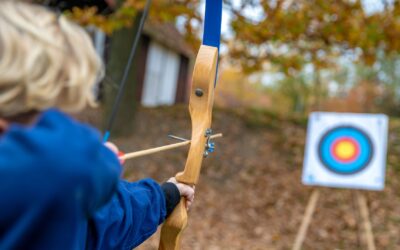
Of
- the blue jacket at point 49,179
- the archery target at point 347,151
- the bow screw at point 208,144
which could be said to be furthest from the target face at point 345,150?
the blue jacket at point 49,179

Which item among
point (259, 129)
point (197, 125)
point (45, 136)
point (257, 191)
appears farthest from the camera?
point (259, 129)

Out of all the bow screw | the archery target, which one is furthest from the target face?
the bow screw

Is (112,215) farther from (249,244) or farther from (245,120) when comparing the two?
(245,120)

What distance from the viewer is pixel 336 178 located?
12.3 ft

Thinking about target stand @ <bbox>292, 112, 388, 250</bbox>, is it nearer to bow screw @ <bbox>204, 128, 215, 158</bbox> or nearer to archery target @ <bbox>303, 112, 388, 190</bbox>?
archery target @ <bbox>303, 112, 388, 190</bbox>

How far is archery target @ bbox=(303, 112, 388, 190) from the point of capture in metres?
3.69

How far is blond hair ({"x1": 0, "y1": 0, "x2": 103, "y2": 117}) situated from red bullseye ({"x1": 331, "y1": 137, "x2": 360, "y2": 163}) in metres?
3.42

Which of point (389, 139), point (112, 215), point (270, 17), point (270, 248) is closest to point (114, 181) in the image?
point (112, 215)

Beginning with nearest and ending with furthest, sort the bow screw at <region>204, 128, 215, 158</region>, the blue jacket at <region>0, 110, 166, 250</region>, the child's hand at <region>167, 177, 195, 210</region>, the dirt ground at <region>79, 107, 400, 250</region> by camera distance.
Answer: the blue jacket at <region>0, 110, 166, 250</region>
the child's hand at <region>167, 177, 195, 210</region>
the bow screw at <region>204, 128, 215, 158</region>
the dirt ground at <region>79, 107, 400, 250</region>

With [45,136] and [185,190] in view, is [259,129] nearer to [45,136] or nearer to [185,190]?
[185,190]

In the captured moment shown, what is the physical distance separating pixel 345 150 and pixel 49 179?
3546mm

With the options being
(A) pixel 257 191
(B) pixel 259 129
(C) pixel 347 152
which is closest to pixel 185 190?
(C) pixel 347 152

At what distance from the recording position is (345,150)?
12.6ft

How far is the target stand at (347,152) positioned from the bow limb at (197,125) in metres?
2.46
